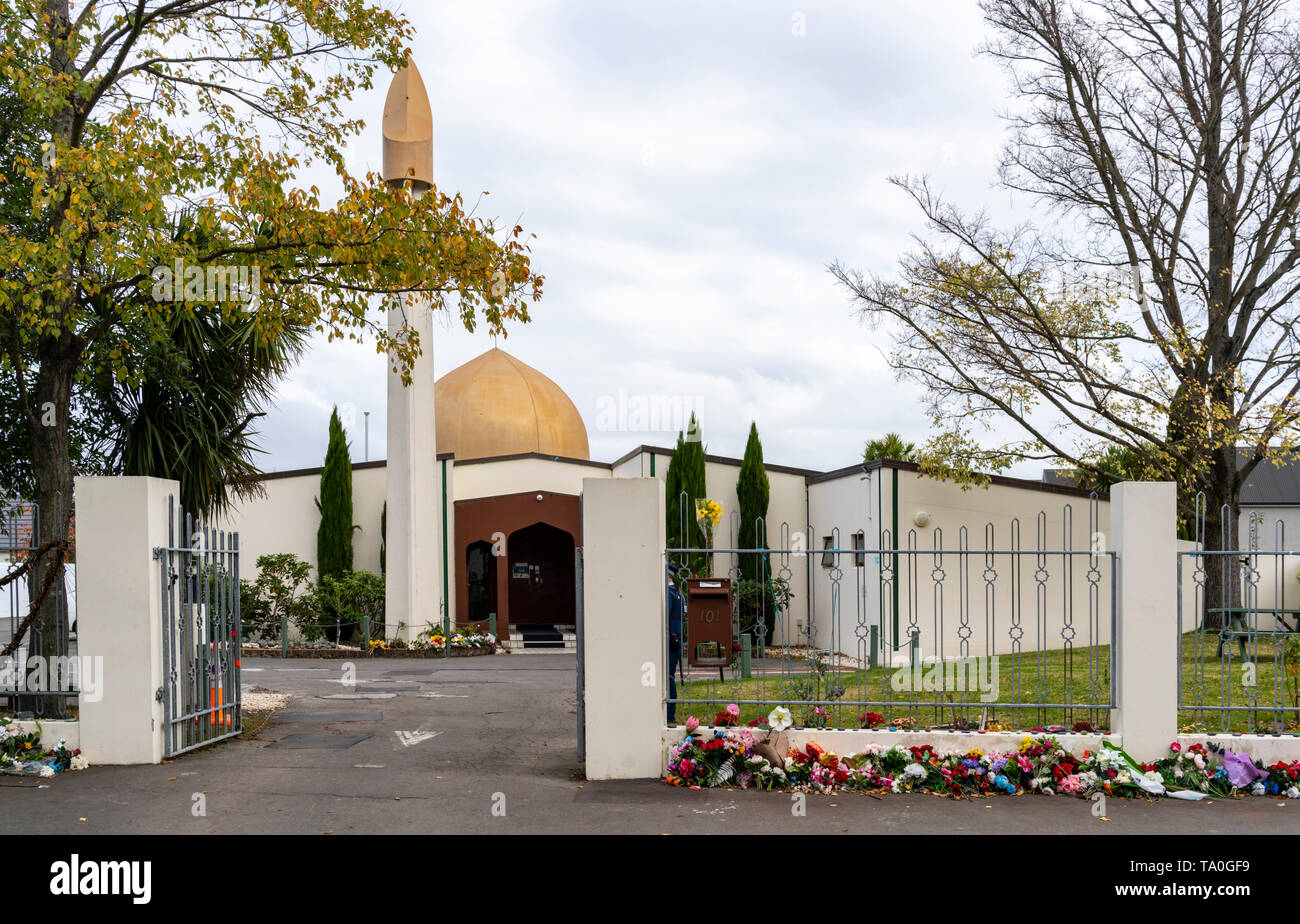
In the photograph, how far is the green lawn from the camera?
842cm

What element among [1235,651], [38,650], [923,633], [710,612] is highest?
[38,650]

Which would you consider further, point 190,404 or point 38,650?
point 190,404

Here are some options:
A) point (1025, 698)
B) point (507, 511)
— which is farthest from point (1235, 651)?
point (507, 511)

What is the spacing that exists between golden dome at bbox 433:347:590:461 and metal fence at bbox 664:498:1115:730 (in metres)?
9.04

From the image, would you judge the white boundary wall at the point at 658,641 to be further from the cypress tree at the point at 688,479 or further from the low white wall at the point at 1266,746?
the cypress tree at the point at 688,479

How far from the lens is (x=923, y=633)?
61.6ft

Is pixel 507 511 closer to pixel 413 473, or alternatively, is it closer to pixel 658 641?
pixel 413 473

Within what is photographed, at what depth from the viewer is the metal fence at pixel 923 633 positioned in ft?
27.8

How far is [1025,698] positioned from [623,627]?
4.75 meters

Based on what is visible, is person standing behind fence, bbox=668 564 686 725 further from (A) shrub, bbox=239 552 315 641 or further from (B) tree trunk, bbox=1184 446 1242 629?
(A) shrub, bbox=239 552 315 641

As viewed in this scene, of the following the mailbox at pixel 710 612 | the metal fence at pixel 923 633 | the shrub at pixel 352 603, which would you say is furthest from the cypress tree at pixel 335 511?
the mailbox at pixel 710 612

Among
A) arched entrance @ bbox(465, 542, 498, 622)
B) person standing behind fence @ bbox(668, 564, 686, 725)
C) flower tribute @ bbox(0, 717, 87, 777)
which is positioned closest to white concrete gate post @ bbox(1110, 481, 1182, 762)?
person standing behind fence @ bbox(668, 564, 686, 725)

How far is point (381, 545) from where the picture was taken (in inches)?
953

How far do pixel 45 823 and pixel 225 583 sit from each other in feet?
10.0
